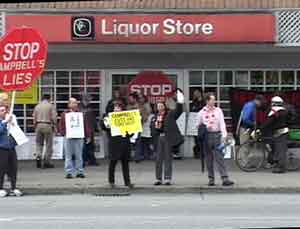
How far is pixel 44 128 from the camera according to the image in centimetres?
1655

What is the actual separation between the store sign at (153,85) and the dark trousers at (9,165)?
609 centimetres

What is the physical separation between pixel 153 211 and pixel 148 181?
378cm

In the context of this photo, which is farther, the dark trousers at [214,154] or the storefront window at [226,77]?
the storefront window at [226,77]

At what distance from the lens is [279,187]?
1324cm

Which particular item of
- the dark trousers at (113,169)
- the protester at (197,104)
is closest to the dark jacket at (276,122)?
the protester at (197,104)

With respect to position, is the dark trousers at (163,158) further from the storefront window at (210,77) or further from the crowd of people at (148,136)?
the storefront window at (210,77)

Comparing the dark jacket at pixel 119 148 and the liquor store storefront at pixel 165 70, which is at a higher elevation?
the liquor store storefront at pixel 165 70

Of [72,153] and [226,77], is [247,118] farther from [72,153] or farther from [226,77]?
[72,153]

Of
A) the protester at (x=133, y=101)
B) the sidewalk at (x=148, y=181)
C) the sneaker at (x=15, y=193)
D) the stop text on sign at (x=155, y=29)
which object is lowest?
the sneaker at (x=15, y=193)

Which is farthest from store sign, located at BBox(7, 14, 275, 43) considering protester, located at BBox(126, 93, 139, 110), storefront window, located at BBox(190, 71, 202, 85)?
storefront window, located at BBox(190, 71, 202, 85)

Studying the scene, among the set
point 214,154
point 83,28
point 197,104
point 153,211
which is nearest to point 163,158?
point 214,154

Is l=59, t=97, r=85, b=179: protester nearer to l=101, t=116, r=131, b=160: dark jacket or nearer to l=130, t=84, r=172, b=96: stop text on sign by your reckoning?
l=101, t=116, r=131, b=160: dark jacket

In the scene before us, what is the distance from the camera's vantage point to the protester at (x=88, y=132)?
637 inches

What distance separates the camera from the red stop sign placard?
12.5m
